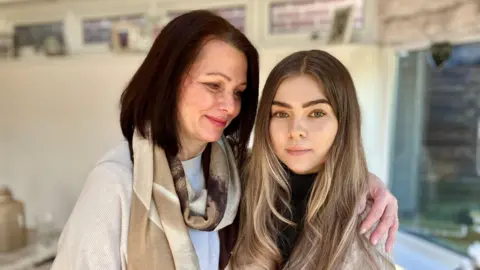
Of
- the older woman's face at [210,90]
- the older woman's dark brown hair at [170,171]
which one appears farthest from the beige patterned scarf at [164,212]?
the older woman's face at [210,90]

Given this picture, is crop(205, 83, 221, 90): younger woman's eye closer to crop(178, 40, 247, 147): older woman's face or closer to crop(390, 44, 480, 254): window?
crop(178, 40, 247, 147): older woman's face

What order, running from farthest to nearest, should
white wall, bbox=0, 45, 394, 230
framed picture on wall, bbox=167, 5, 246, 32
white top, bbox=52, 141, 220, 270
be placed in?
white wall, bbox=0, 45, 394, 230 → framed picture on wall, bbox=167, 5, 246, 32 → white top, bbox=52, 141, 220, 270

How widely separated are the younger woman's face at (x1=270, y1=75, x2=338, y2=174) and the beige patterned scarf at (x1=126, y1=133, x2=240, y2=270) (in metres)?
0.21

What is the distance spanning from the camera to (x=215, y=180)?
1.10m

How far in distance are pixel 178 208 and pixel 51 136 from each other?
6.68 ft

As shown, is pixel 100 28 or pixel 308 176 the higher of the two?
pixel 100 28

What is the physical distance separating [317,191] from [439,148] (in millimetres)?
1076

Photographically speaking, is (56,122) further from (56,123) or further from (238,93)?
(238,93)

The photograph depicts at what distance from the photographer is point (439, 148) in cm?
188

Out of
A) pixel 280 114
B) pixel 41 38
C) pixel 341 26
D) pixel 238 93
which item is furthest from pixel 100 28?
pixel 280 114

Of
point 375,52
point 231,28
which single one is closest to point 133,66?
point 375,52

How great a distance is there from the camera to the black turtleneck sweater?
3.55 feet

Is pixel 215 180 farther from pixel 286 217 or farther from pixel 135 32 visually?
pixel 135 32

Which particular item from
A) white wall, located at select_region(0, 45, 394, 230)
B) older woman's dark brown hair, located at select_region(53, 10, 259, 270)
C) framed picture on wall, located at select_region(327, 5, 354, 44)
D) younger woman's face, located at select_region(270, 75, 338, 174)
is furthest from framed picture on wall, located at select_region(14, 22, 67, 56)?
younger woman's face, located at select_region(270, 75, 338, 174)
